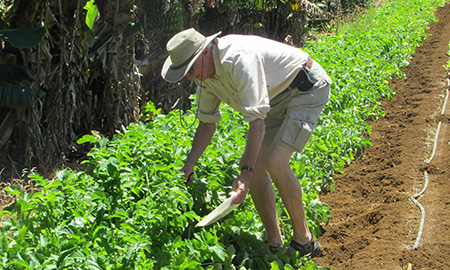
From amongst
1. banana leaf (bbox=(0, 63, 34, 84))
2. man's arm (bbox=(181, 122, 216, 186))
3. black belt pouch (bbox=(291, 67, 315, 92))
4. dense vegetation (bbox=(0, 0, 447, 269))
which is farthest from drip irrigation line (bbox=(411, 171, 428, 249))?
banana leaf (bbox=(0, 63, 34, 84))

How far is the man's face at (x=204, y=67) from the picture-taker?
3.46m

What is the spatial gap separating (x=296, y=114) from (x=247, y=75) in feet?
2.32

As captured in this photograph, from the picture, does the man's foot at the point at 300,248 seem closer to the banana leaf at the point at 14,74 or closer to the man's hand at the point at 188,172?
the man's hand at the point at 188,172

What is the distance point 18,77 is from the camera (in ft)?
19.6

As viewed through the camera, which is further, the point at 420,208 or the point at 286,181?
the point at 420,208

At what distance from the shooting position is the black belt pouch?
3901 millimetres

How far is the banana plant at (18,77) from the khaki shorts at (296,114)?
3.08 metres

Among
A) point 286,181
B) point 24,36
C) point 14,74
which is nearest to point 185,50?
point 286,181

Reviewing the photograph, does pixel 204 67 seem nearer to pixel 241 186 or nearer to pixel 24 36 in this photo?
pixel 241 186

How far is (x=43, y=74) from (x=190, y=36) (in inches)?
137

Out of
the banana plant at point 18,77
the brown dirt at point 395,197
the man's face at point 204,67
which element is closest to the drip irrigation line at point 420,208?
the brown dirt at point 395,197

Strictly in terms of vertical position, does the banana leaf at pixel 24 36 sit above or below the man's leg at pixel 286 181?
above

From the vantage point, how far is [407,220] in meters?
5.06

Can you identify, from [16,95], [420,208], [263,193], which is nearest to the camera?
[263,193]
